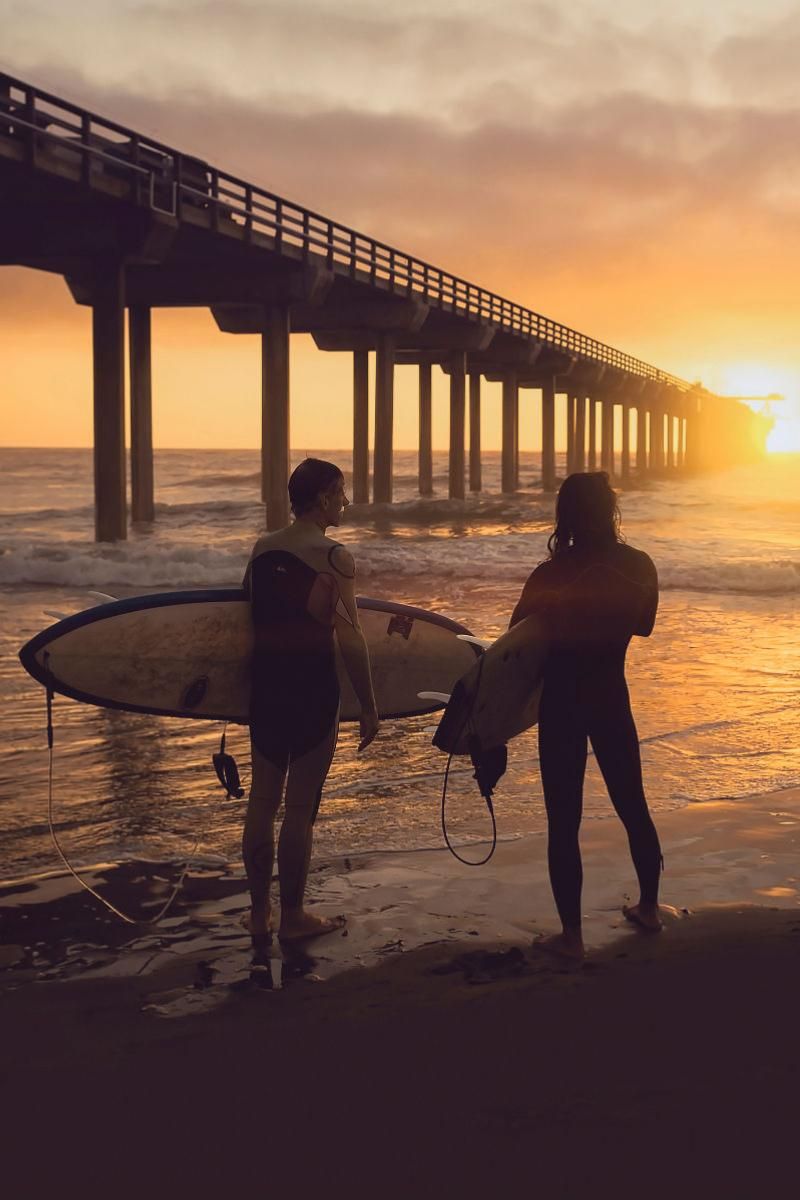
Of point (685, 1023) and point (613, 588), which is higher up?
point (613, 588)

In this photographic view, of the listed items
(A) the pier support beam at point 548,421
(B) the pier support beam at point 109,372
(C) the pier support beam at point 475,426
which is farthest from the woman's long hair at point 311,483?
(A) the pier support beam at point 548,421

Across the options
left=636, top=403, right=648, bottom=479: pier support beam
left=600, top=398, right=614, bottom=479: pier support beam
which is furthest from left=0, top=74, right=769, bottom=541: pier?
left=636, top=403, right=648, bottom=479: pier support beam

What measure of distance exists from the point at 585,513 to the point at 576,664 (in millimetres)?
444

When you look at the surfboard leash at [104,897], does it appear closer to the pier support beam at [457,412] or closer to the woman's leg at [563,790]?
the woman's leg at [563,790]

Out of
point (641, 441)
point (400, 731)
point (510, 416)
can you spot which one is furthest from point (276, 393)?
point (641, 441)

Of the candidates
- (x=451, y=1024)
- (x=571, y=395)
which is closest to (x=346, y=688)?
(x=451, y=1024)

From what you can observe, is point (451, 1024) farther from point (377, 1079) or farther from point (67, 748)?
point (67, 748)

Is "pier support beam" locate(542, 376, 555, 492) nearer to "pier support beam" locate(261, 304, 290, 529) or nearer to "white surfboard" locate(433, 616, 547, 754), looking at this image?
"pier support beam" locate(261, 304, 290, 529)

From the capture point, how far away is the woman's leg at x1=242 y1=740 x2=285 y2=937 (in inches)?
154

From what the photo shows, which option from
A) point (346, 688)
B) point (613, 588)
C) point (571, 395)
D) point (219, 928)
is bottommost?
point (219, 928)

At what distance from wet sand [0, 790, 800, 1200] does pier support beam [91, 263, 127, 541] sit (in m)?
16.7

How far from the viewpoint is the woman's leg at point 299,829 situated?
3.86 m

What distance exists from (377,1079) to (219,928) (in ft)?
4.16

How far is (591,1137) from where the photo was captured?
8.38 feet
